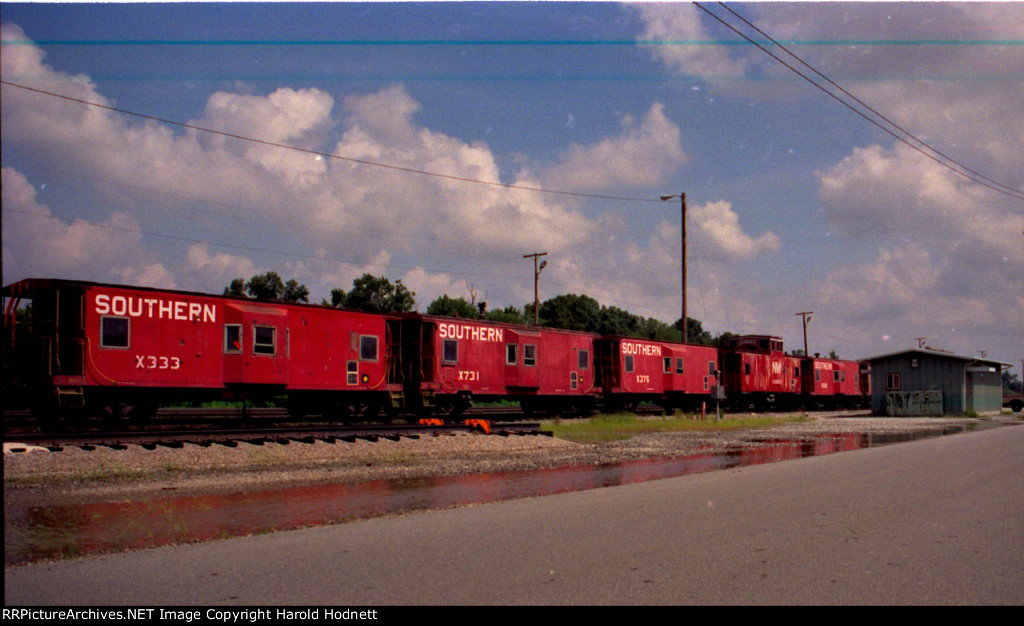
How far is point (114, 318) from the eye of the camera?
17250mm

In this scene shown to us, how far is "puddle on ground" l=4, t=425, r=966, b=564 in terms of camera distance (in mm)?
7730

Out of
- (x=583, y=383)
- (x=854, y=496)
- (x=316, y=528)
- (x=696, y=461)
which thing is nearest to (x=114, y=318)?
(x=316, y=528)

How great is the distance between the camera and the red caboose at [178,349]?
1675 centimetres

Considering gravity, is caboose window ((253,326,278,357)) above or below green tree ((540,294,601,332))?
below

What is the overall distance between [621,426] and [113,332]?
1618 cm

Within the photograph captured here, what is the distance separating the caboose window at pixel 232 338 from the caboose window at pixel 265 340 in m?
0.41

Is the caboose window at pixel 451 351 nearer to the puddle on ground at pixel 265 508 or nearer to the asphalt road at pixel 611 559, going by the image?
the puddle on ground at pixel 265 508

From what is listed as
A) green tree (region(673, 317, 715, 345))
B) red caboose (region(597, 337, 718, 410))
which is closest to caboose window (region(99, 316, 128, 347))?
red caboose (region(597, 337, 718, 410))

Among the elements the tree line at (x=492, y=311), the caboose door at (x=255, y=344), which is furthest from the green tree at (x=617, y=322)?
the caboose door at (x=255, y=344)

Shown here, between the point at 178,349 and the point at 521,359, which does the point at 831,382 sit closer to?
the point at 521,359

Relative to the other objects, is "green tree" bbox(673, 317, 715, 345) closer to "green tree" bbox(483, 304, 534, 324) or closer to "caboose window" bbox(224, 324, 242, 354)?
"green tree" bbox(483, 304, 534, 324)

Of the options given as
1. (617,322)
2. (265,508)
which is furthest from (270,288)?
(265,508)

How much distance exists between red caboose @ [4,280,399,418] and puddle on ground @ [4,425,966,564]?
316 inches
